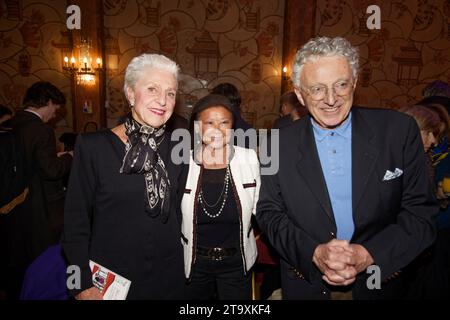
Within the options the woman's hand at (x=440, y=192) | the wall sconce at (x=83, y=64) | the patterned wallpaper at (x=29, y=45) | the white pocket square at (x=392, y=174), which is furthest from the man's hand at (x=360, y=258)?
the patterned wallpaper at (x=29, y=45)

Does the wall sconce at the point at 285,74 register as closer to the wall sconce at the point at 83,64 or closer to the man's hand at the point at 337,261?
the wall sconce at the point at 83,64

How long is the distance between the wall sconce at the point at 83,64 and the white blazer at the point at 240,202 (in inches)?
203

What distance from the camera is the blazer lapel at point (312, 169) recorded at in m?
1.52

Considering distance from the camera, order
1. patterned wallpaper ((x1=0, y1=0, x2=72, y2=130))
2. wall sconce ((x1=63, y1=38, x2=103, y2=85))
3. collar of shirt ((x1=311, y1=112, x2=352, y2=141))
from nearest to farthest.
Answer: collar of shirt ((x1=311, y1=112, x2=352, y2=141)), wall sconce ((x1=63, y1=38, x2=103, y2=85)), patterned wallpaper ((x1=0, y1=0, x2=72, y2=130))

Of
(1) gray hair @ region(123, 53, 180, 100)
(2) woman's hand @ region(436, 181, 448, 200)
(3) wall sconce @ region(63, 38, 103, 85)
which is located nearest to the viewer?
(1) gray hair @ region(123, 53, 180, 100)

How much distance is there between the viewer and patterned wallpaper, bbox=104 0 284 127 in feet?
21.4

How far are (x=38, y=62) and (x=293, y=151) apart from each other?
6796 mm

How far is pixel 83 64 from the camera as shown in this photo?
6.30m

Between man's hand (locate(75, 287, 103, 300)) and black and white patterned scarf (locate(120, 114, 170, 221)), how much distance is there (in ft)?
1.61

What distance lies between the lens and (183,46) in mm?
6660

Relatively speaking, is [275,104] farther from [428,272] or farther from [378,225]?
[378,225]

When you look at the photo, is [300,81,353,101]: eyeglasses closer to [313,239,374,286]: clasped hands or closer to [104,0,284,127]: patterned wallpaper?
[313,239,374,286]: clasped hands

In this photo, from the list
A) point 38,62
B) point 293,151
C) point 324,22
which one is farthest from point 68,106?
point 293,151

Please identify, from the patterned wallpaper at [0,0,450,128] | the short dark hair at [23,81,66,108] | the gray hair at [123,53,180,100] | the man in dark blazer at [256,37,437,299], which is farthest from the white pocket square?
the patterned wallpaper at [0,0,450,128]
